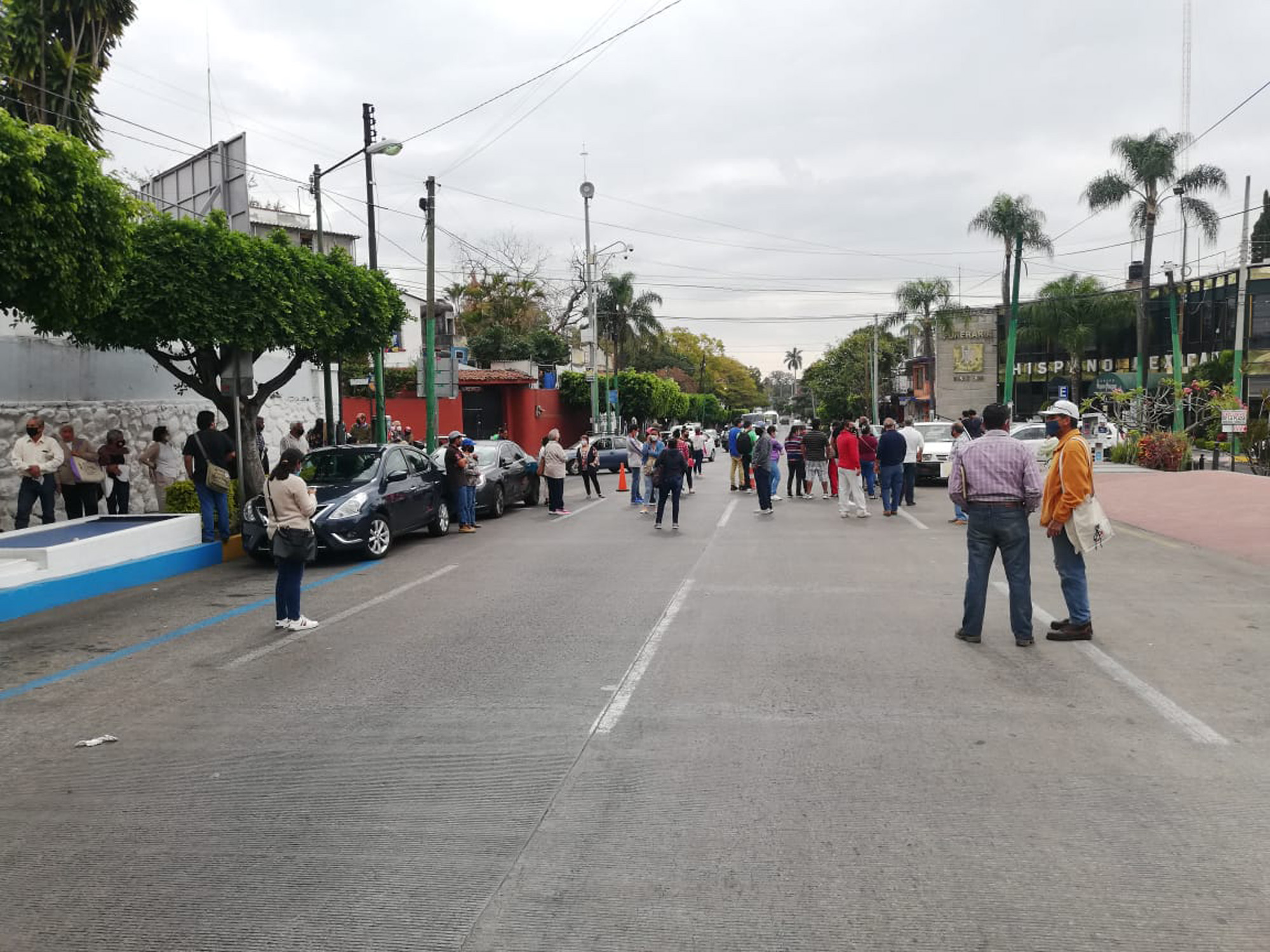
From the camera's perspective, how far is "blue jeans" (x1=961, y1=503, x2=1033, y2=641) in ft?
24.1

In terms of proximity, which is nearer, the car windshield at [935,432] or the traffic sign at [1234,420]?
the traffic sign at [1234,420]

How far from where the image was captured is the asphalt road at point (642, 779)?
3.46 meters

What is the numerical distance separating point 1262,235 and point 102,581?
5633 centimetres

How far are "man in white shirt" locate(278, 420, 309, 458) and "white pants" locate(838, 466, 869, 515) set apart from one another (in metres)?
9.16

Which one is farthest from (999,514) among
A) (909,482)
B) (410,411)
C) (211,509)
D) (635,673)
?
(410,411)

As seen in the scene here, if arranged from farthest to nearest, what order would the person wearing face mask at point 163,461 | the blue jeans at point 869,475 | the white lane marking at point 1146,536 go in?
the blue jeans at point 869,475
the person wearing face mask at point 163,461
the white lane marking at point 1146,536

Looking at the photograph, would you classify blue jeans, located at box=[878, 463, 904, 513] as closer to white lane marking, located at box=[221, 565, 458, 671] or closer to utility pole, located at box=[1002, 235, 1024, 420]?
white lane marking, located at box=[221, 565, 458, 671]

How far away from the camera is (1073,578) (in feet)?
24.7

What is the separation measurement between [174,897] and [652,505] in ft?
56.4

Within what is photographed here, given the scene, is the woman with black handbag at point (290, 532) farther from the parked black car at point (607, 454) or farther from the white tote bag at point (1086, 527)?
the parked black car at point (607, 454)

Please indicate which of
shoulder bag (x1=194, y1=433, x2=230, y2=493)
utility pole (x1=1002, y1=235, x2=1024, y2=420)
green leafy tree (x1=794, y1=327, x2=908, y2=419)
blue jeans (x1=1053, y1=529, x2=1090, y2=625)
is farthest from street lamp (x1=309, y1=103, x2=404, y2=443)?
green leafy tree (x1=794, y1=327, x2=908, y2=419)

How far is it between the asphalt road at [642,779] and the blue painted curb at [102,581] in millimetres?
662

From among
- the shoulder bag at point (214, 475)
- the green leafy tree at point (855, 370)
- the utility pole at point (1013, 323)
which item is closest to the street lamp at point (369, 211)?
the shoulder bag at point (214, 475)

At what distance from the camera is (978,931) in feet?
10.9
